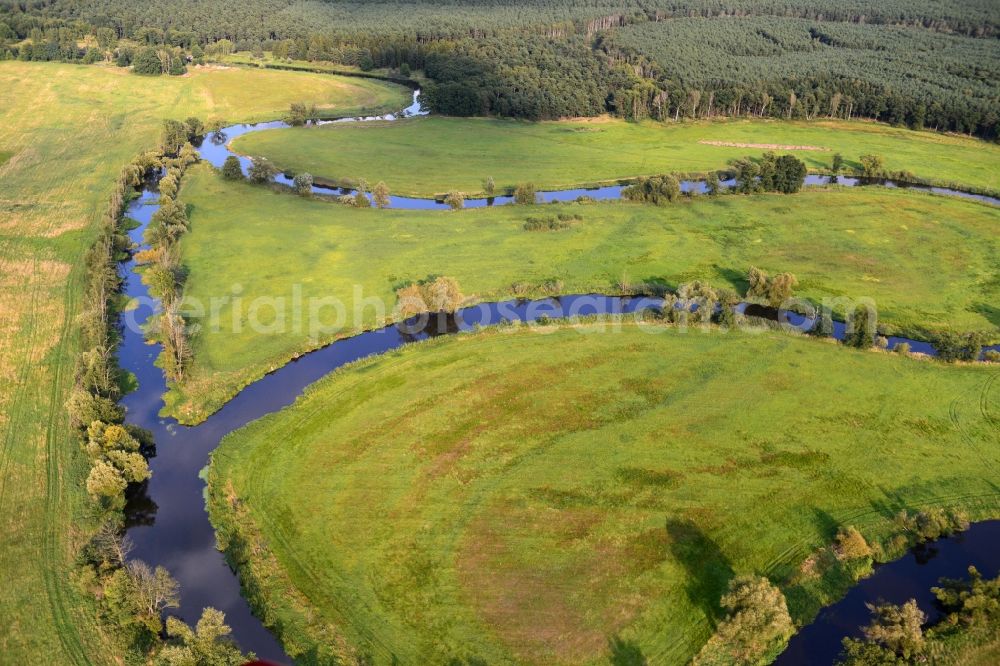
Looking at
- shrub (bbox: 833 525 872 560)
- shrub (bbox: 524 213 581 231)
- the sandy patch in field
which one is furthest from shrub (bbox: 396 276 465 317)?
the sandy patch in field

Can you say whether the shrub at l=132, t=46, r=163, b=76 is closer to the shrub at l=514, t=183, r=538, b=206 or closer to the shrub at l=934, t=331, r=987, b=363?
the shrub at l=514, t=183, r=538, b=206

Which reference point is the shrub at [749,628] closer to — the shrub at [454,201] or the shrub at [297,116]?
the shrub at [454,201]

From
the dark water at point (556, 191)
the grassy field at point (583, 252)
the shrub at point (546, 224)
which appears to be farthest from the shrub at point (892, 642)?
the dark water at point (556, 191)

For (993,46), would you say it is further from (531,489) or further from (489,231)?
(531,489)

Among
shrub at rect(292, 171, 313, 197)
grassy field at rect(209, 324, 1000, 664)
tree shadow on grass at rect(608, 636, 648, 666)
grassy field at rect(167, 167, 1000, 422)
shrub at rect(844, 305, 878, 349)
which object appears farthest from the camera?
shrub at rect(292, 171, 313, 197)

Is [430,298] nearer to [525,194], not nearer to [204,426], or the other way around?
[204,426]

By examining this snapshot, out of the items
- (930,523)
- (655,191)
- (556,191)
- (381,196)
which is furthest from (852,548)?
(556,191)
